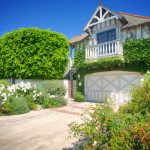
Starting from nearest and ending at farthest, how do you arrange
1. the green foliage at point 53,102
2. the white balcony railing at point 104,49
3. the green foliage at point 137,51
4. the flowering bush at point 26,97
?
the flowering bush at point 26,97
the green foliage at point 137,51
the green foliage at point 53,102
the white balcony railing at point 104,49

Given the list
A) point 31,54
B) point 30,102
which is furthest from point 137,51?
point 31,54

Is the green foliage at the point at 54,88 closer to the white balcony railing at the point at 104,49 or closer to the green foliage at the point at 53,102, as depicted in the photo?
the green foliage at the point at 53,102

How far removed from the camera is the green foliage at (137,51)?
1496cm

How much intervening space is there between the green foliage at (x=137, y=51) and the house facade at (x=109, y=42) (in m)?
0.51

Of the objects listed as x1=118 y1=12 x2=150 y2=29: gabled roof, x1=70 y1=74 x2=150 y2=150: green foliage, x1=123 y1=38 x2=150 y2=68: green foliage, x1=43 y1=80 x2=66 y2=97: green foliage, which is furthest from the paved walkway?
x1=118 y1=12 x2=150 y2=29: gabled roof

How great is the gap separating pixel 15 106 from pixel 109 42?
889cm

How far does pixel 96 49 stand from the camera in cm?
1811

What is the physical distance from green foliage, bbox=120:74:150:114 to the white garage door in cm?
861

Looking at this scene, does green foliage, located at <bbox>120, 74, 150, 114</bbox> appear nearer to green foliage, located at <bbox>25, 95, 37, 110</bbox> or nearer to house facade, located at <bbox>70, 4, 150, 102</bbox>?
house facade, located at <bbox>70, 4, 150, 102</bbox>

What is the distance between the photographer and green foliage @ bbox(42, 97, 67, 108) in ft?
51.9

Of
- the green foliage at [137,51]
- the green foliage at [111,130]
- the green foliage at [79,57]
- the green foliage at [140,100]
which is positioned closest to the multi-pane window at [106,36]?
the green foliage at [79,57]

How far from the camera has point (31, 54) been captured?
60.8 ft

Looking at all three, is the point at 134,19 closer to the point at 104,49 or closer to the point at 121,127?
the point at 104,49

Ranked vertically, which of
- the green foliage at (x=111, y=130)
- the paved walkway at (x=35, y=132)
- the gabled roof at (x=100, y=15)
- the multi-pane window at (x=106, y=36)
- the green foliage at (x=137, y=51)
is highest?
the gabled roof at (x=100, y=15)
